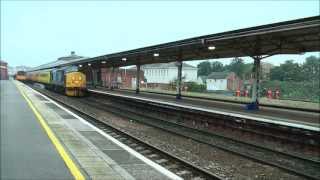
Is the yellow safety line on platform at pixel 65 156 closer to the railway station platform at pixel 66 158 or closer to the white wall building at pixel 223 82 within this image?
the railway station platform at pixel 66 158

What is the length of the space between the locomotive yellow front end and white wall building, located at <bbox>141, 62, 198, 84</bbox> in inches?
1804

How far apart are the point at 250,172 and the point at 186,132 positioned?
8.30m

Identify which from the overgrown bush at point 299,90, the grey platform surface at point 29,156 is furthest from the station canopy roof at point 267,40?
the grey platform surface at point 29,156

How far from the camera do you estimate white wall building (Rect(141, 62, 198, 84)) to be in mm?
94000

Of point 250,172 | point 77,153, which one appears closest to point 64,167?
point 77,153

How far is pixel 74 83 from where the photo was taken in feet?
142

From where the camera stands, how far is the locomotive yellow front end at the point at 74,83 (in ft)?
141

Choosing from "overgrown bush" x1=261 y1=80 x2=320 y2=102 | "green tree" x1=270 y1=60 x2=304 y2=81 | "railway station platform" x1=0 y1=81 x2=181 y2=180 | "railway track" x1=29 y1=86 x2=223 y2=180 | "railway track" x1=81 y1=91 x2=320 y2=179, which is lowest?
"railway track" x1=81 y1=91 x2=320 y2=179

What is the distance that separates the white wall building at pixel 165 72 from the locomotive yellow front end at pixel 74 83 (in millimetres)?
45812

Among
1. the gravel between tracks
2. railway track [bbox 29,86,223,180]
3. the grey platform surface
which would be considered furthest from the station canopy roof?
the grey platform surface

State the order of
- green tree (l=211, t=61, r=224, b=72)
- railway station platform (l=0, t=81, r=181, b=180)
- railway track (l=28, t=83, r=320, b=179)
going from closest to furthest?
railway station platform (l=0, t=81, r=181, b=180), railway track (l=28, t=83, r=320, b=179), green tree (l=211, t=61, r=224, b=72)

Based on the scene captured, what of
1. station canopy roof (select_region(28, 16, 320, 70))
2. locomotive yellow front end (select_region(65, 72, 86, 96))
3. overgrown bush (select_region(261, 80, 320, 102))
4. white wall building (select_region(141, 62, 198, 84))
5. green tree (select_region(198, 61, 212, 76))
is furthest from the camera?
green tree (select_region(198, 61, 212, 76))

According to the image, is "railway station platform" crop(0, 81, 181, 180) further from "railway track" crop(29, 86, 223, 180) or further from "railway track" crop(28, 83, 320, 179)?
"railway track" crop(28, 83, 320, 179)

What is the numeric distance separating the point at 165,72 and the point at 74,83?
52152 mm
